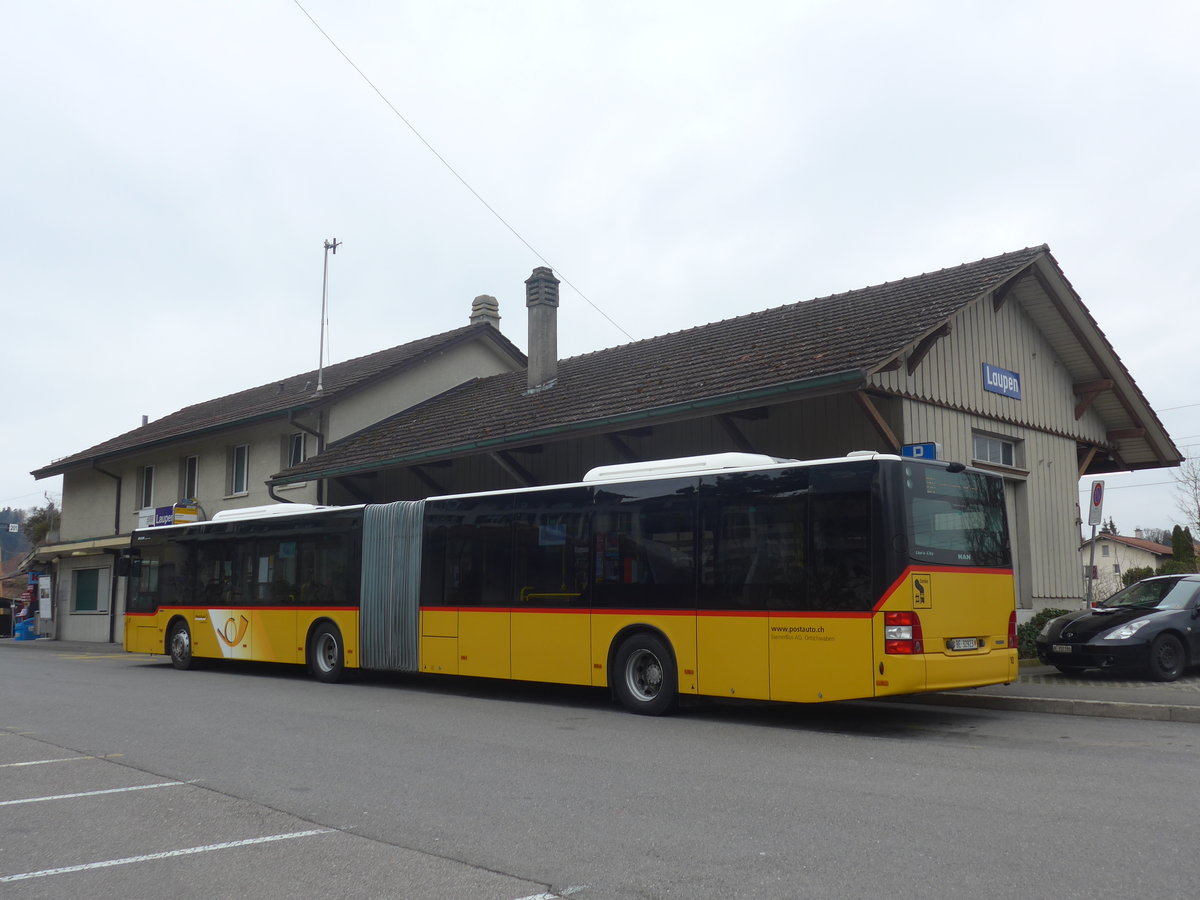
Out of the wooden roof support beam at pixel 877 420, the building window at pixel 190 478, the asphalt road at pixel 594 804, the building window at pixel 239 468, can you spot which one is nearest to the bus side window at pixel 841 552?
the asphalt road at pixel 594 804

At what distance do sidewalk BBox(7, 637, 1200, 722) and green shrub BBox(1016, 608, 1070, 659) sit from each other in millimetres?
1163

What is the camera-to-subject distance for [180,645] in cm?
2009

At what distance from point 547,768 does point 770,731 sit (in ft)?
10.4

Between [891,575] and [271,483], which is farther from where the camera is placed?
[271,483]

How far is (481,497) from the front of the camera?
14.6 metres

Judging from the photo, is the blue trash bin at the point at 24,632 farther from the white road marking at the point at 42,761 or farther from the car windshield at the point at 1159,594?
the car windshield at the point at 1159,594

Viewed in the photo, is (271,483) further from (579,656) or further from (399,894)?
(399,894)

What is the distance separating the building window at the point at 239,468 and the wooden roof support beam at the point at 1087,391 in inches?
798

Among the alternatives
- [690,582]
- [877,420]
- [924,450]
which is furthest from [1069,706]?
[877,420]

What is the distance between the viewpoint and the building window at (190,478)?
3077 cm

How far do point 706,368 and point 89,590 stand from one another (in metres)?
26.4

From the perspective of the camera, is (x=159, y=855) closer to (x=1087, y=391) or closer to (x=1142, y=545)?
(x=1087, y=391)

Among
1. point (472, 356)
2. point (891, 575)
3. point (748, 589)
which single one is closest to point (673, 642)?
point (748, 589)

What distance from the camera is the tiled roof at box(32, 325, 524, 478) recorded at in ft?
88.1
